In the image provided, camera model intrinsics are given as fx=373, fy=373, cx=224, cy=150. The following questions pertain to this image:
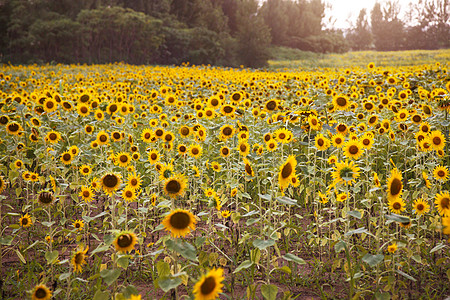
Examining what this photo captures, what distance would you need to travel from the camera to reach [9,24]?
27375 mm

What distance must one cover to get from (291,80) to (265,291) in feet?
26.8

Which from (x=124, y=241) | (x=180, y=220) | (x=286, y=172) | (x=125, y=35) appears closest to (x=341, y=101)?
(x=286, y=172)

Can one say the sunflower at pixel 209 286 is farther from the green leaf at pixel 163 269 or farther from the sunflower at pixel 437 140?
the sunflower at pixel 437 140

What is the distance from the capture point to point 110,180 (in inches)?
92.6

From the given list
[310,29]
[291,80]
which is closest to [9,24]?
[291,80]

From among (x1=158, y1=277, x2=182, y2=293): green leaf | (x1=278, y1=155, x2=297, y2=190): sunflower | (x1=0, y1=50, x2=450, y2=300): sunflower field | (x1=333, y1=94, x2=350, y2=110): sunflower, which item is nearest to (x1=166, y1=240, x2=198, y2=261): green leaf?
(x1=0, y1=50, x2=450, y2=300): sunflower field

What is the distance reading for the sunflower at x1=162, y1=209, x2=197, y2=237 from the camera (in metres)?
1.82

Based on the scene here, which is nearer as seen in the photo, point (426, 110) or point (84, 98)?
point (426, 110)

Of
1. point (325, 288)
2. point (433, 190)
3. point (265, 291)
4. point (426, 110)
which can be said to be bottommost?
point (325, 288)

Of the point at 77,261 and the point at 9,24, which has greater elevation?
the point at 9,24

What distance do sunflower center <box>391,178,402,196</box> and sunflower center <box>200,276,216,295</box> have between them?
1.27 m

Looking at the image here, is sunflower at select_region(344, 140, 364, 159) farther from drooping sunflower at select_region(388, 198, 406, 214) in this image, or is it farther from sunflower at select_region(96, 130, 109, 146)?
sunflower at select_region(96, 130, 109, 146)

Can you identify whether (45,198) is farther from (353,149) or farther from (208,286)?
(353,149)

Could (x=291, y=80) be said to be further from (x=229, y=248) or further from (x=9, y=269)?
(x=9, y=269)
